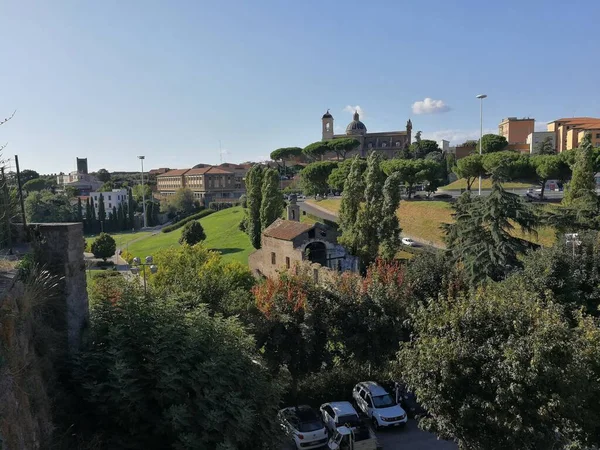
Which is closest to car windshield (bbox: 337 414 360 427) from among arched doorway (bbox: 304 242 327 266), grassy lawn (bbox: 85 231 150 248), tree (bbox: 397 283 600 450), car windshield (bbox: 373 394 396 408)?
car windshield (bbox: 373 394 396 408)

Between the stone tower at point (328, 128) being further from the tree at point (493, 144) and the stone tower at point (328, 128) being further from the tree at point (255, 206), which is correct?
the tree at point (255, 206)

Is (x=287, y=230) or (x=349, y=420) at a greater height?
(x=287, y=230)

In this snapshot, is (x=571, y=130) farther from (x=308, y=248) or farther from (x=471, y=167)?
(x=308, y=248)

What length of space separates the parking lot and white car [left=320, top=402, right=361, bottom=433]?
0.95 m

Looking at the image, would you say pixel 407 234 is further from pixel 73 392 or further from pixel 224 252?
pixel 73 392

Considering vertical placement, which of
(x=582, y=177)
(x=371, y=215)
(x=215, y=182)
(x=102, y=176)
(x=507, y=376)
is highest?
(x=102, y=176)

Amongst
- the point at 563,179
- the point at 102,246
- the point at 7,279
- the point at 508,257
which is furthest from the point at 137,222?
the point at 7,279

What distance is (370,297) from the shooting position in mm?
13820

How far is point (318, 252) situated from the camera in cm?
2741

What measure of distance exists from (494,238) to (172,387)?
1501cm

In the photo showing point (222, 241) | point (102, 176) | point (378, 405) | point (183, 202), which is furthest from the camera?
point (102, 176)

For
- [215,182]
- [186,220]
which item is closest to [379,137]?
[215,182]

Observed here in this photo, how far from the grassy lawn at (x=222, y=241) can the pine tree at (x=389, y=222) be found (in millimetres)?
16482

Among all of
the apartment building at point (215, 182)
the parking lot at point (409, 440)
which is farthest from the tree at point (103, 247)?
the apartment building at point (215, 182)
